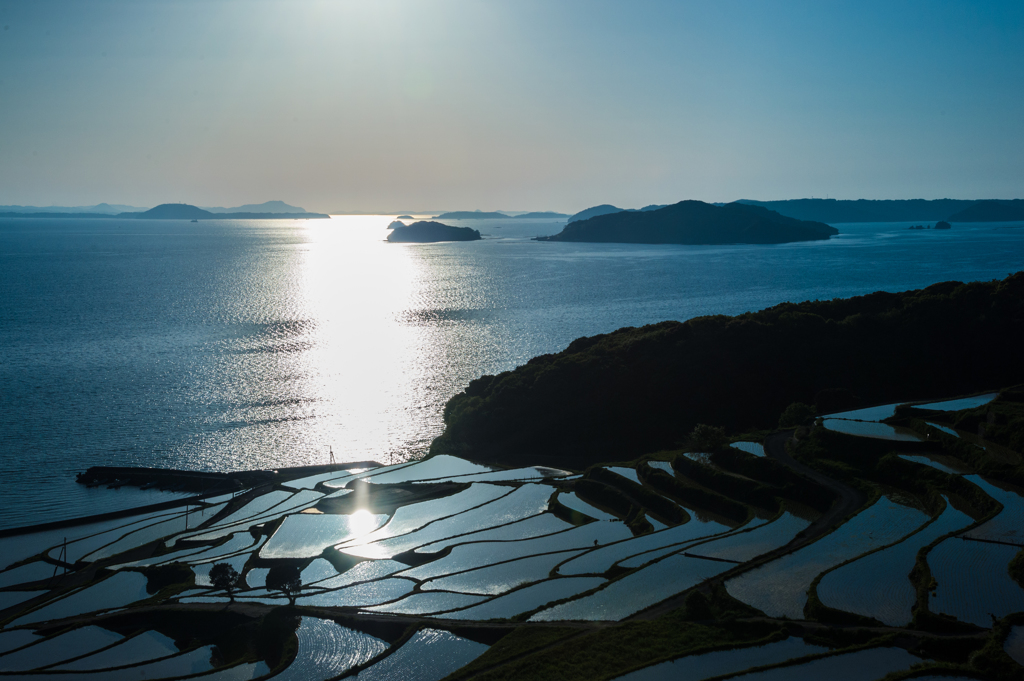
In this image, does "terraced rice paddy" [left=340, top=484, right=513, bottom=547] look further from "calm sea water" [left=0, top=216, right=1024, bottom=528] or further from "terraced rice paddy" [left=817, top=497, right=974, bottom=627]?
"terraced rice paddy" [left=817, top=497, right=974, bottom=627]

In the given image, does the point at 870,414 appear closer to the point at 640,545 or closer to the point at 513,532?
the point at 640,545

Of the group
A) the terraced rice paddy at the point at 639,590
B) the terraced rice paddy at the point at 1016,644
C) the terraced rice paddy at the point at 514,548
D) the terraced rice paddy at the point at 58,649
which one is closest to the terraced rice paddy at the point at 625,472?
the terraced rice paddy at the point at 514,548

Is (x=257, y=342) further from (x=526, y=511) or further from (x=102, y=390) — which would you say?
(x=526, y=511)

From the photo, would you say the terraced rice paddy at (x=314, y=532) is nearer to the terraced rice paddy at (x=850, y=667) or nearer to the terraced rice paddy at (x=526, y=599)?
the terraced rice paddy at (x=526, y=599)

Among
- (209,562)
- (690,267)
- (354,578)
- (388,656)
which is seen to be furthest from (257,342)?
(690,267)

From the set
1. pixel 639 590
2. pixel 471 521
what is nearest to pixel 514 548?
pixel 471 521

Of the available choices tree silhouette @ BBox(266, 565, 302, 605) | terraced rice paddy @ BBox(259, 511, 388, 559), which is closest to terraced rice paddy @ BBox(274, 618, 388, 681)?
tree silhouette @ BBox(266, 565, 302, 605)
